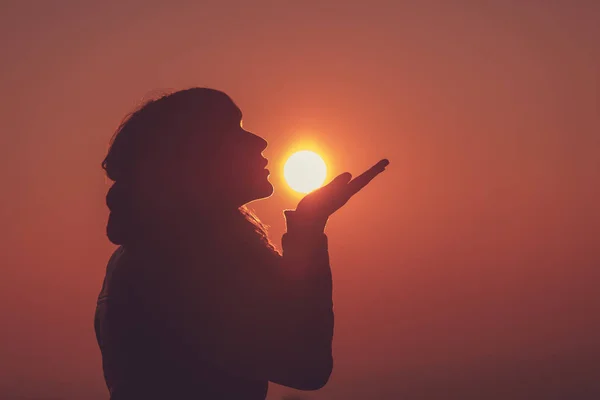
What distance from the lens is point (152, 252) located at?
3.04 m

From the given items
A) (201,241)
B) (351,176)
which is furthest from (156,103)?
(351,176)

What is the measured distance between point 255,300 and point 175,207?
1.98 ft

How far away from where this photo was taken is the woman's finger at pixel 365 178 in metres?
3.06

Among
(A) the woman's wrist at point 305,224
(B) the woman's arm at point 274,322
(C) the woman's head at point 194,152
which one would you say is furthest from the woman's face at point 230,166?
(B) the woman's arm at point 274,322

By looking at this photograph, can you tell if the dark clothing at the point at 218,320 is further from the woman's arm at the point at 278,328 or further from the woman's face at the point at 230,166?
the woman's face at the point at 230,166

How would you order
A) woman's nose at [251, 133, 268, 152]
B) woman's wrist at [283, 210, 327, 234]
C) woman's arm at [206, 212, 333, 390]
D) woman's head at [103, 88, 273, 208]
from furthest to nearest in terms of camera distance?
woman's nose at [251, 133, 268, 152] → woman's head at [103, 88, 273, 208] → woman's wrist at [283, 210, 327, 234] → woman's arm at [206, 212, 333, 390]

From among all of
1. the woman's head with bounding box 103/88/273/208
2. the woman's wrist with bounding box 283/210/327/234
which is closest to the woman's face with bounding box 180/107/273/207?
the woman's head with bounding box 103/88/273/208

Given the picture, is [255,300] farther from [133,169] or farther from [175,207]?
[133,169]

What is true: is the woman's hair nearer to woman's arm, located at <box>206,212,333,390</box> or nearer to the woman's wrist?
the woman's wrist

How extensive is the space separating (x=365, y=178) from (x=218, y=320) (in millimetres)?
895

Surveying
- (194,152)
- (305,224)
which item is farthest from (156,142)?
(305,224)

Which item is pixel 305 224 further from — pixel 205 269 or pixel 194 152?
pixel 194 152

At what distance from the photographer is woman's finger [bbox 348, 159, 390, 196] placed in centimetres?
306

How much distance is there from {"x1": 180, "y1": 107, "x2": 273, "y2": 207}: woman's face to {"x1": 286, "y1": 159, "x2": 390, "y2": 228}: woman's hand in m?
0.26
